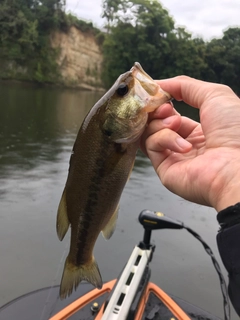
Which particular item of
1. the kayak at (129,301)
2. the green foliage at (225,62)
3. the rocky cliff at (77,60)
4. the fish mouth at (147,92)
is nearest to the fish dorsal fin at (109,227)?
the fish mouth at (147,92)

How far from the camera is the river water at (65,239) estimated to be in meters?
6.90

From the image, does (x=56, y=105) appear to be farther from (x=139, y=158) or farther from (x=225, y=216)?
(x=225, y=216)

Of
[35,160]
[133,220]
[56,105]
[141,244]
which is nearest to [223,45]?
[56,105]

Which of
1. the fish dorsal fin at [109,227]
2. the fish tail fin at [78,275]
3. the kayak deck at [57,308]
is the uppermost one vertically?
the fish dorsal fin at [109,227]

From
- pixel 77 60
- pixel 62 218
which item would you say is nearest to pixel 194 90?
pixel 62 218

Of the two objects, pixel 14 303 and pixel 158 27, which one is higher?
pixel 158 27

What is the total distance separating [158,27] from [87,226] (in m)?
48.6

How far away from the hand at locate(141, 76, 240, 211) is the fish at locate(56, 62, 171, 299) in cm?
13

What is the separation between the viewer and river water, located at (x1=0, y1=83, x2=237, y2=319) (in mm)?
6902

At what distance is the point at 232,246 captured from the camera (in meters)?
1.51

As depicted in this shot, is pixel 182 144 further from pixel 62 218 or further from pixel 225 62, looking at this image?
pixel 225 62

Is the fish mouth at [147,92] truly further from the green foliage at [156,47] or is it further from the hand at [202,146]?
the green foliage at [156,47]

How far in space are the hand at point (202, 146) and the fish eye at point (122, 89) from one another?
220 mm

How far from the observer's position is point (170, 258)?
309 inches
